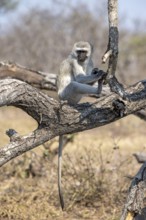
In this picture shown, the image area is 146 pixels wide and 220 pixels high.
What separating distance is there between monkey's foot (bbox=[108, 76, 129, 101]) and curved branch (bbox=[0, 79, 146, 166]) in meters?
0.05

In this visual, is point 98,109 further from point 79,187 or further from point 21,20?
point 21,20

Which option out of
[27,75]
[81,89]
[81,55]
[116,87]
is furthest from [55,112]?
[27,75]

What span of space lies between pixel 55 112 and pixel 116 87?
48 centimetres

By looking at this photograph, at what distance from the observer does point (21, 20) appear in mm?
21922

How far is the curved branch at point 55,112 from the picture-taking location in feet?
13.4

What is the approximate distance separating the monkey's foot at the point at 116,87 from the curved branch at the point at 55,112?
0.16 ft

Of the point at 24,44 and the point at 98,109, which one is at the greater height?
the point at 24,44

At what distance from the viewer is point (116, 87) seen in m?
4.26

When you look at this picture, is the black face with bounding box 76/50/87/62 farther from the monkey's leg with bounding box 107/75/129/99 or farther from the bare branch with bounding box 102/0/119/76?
the bare branch with bounding box 102/0/119/76

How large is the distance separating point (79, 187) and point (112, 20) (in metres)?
2.97

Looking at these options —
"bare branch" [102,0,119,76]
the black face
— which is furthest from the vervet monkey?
"bare branch" [102,0,119,76]

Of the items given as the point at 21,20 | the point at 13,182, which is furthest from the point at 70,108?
the point at 21,20

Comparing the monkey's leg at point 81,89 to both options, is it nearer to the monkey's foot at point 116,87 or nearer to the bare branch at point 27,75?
the bare branch at point 27,75

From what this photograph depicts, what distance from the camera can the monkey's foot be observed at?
165 inches
